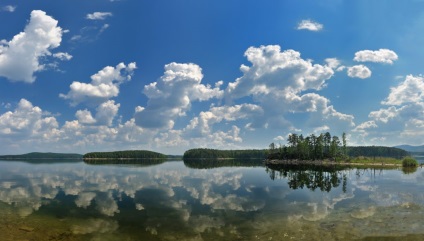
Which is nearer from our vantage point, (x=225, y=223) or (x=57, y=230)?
(x=57, y=230)

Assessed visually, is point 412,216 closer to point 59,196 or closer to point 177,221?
point 177,221

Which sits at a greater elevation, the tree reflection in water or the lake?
the lake

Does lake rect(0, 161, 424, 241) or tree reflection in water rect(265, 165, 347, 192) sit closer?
lake rect(0, 161, 424, 241)

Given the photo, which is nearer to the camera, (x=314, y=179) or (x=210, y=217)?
(x=210, y=217)

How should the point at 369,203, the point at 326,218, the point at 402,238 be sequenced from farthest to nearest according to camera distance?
the point at 369,203
the point at 326,218
the point at 402,238

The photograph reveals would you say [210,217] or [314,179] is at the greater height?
[210,217]

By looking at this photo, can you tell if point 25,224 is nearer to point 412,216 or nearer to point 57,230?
point 57,230

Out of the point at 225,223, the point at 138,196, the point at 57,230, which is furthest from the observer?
the point at 138,196

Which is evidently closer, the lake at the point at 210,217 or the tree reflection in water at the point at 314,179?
the lake at the point at 210,217

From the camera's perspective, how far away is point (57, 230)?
100 feet

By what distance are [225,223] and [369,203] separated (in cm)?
2532

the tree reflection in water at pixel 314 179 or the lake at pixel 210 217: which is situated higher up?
the lake at pixel 210 217

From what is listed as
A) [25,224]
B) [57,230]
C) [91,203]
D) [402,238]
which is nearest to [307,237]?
[402,238]

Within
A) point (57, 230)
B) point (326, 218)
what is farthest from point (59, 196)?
point (326, 218)
